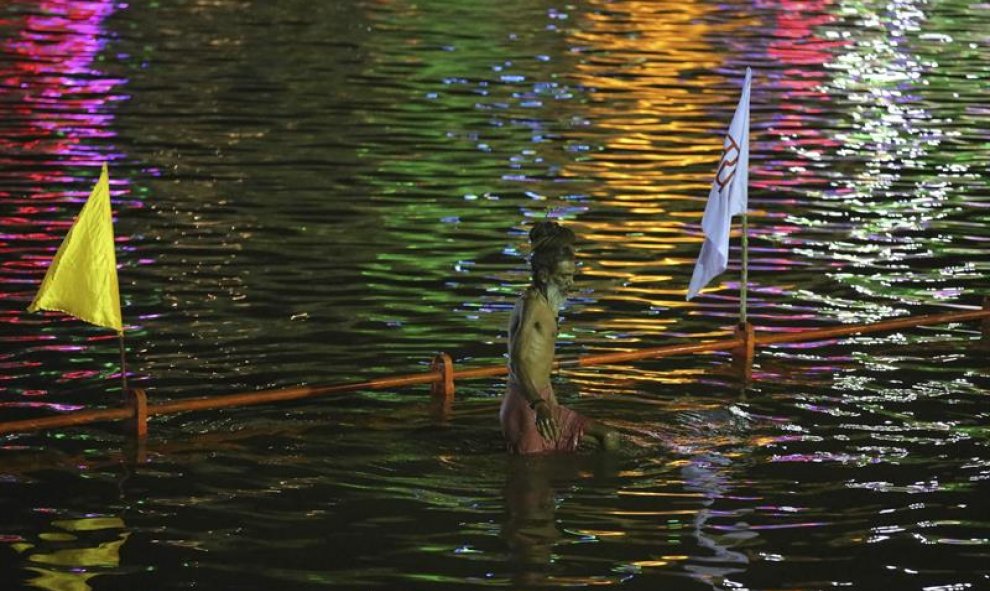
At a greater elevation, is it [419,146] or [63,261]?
[63,261]

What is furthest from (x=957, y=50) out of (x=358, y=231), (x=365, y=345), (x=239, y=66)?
(x=365, y=345)

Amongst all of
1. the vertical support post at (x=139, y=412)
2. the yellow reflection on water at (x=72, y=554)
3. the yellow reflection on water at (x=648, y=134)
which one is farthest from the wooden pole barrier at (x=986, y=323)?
the yellow reflection on water at (x=72, y=554)

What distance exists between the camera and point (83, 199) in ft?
66.4

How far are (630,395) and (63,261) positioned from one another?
12.9 ft

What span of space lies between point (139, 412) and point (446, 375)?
2128 millimetres

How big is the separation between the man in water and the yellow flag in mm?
2454

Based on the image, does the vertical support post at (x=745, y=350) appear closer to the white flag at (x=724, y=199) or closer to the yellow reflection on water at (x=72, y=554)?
the white flag at (x=724, y=199)

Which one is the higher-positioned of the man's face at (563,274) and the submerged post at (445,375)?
the man's face at (563,274)

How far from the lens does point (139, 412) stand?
11.9 metres

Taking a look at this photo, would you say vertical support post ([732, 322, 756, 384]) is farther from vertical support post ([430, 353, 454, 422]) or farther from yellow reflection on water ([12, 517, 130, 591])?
yellow reflection on water ([12, 517, 130, 591])

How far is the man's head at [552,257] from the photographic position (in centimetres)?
1121

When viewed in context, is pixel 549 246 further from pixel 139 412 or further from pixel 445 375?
pixel 139 412

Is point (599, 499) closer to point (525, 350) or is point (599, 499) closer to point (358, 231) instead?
point (525, 350)

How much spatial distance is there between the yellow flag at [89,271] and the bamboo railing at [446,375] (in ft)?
1.85
